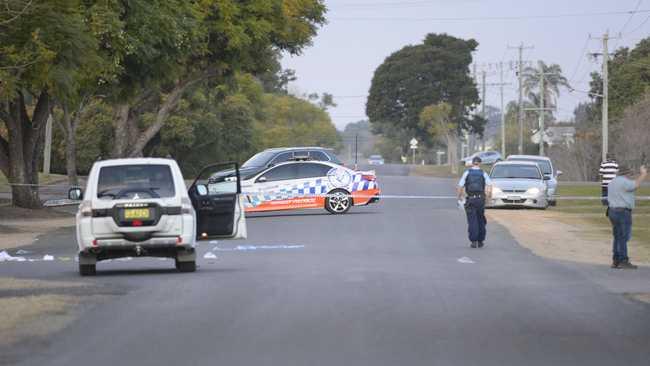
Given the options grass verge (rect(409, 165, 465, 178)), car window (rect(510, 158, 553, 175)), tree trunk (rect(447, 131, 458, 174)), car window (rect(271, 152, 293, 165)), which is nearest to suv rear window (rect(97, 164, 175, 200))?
car window (rect(271, 152, 293, 165))

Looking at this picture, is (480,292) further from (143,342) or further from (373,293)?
(143,342)

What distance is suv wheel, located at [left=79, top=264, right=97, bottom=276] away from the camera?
17453 mm

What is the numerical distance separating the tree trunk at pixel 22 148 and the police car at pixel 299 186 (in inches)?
294

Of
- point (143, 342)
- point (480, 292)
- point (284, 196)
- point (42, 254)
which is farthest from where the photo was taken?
point (284, 196)

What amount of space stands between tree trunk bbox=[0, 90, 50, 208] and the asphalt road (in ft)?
49.5

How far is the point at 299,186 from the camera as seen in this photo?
3262 cm

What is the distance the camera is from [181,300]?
46.6 ft

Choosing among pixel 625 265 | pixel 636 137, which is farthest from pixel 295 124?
pixel 625 265

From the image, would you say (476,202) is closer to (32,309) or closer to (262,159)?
(32,309)

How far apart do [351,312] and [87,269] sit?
5657mm

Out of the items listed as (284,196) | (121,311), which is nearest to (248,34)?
(284,196)

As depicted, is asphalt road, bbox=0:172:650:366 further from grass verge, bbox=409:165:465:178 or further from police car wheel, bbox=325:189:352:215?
grass verge, bbox=409:165:465:178

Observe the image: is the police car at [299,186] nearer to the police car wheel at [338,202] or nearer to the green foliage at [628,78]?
the police car wheel at [338,202]

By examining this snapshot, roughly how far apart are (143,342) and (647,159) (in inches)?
1976
